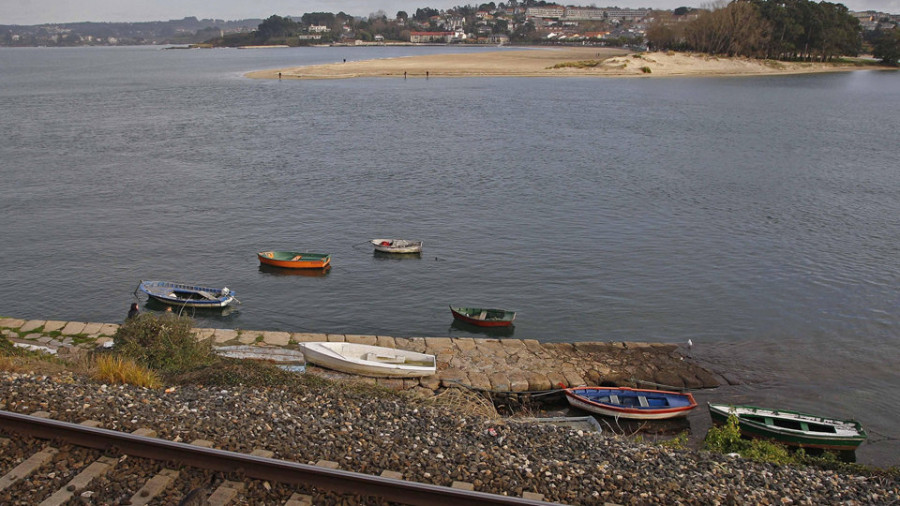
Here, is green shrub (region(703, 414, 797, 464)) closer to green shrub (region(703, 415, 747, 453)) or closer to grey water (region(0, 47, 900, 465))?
green shrub (region(703, 415, 747, 453))

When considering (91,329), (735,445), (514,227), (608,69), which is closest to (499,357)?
(735,445)

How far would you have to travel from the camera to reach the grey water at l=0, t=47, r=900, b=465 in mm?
24641

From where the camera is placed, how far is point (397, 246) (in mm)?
31438

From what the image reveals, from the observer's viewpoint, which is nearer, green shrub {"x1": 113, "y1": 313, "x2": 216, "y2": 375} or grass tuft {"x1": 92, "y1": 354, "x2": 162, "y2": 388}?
grass tuft {"x1": 92, "y1": 354, "x2": 162, "y2": 388}

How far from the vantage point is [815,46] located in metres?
148

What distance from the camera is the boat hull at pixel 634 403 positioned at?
18.0m

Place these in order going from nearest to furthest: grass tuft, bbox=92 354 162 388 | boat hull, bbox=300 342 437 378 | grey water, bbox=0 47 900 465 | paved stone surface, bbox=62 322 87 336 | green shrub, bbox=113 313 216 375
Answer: grass tuft, bbox=92 354 162 388 → green shrub, bbox=113 313 216 375 → boat hull, bbox=300 342 437 378 → paved stone surface, bbox=62 322 87 336 → grey water, bbox=0 47 900 465

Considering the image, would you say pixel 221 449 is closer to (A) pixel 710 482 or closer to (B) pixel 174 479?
(B) pixel 174 479

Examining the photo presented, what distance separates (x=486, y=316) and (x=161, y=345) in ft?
40.1

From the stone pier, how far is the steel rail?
8.41 metres

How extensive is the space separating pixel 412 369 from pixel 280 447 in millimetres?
8226

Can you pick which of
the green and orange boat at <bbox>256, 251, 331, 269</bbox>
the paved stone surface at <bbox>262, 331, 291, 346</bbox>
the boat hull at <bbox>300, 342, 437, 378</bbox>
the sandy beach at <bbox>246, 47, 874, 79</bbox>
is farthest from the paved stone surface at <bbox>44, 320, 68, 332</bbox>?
A: the sandy beach at <bbox>246, 47, 874, 79</bbox>

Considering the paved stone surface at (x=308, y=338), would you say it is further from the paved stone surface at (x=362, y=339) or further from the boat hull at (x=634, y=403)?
the boat hull at (x=634, y=403)

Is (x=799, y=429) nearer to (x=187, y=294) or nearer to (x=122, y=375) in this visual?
(x=122, y=375)
